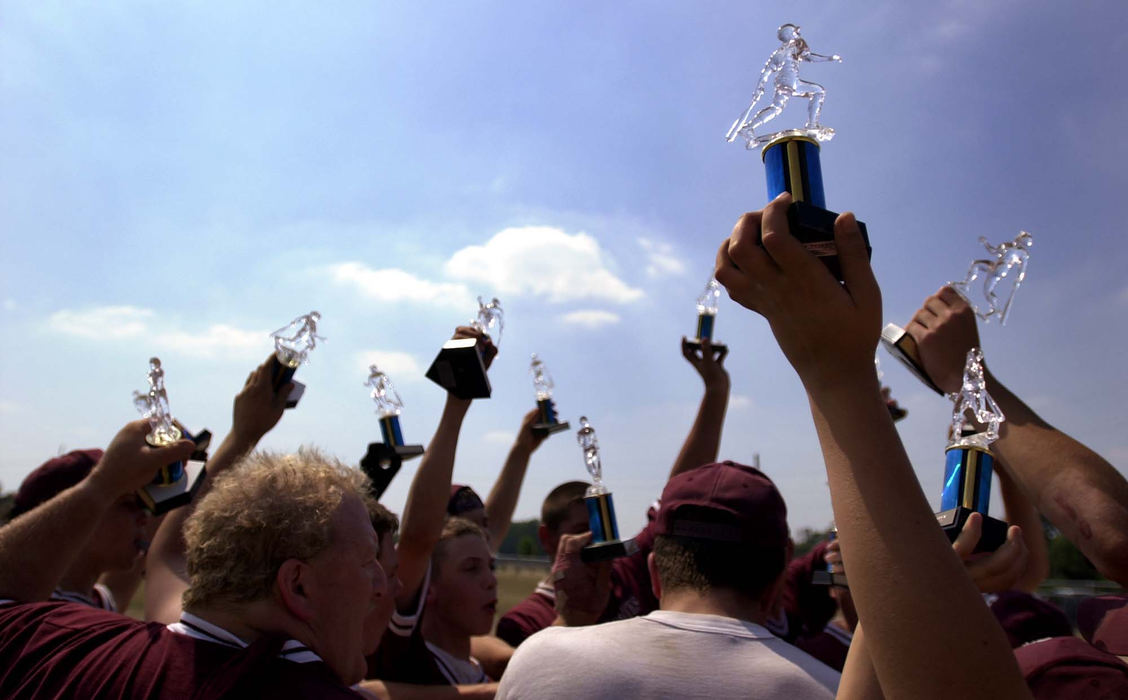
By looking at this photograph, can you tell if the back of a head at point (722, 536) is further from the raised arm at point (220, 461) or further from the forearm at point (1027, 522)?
the forearm at point (1027, 522)

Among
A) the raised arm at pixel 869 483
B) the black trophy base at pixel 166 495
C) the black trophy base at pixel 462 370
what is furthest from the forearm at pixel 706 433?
the raised arm at pixel 869 483

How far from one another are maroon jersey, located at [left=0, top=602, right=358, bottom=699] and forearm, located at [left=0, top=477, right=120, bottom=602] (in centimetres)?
36

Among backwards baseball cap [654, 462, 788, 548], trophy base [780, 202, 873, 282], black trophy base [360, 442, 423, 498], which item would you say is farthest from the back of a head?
black trophy base [360, 442, 423, 498]

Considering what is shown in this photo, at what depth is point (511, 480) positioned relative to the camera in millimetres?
6430

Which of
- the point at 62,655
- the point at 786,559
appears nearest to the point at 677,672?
the point at 786,559

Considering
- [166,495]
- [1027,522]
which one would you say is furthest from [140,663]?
[1027,522]

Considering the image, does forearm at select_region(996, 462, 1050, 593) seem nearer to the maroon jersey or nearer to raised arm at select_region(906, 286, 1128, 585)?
raised arm at select_region(906, 286, 1128, 585)

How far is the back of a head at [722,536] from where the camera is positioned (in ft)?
8.42

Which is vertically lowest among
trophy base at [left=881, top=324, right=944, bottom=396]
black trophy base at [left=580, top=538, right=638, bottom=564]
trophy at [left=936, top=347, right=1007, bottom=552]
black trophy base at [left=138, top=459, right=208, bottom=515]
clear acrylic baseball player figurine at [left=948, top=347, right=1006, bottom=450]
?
black trophy base at [left=580, top=538, right=638, bottom=564]

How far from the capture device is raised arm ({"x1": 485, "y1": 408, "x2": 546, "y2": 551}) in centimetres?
641

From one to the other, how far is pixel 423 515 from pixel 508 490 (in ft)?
8.81

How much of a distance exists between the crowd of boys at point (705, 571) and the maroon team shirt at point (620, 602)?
1395 millimetres

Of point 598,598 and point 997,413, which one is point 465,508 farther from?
point 997,413

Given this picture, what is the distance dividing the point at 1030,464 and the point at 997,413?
0.18m
